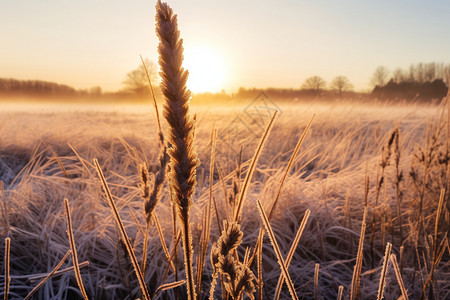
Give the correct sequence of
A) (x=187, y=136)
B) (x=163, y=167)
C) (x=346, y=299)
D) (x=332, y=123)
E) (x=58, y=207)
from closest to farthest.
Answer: (x=187, y=136)
(x=163, y=167)
(x=346, y=299)
(x=58, y=207)
(x=332, y=123)

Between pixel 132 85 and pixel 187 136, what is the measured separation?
152ft

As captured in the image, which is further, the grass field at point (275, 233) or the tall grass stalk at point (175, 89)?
the grass field at point (275, 233)

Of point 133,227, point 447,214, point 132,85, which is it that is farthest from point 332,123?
point 132,85

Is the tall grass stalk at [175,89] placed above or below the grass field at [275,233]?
above

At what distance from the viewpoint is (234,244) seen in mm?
577

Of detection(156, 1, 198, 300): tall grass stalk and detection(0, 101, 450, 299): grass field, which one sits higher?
detection(156, 1, 198, 300): tall grass stalk

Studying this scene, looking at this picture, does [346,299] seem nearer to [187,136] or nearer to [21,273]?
[187,136]

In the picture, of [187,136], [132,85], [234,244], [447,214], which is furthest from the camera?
[132,85]

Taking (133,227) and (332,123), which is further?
(332,123)

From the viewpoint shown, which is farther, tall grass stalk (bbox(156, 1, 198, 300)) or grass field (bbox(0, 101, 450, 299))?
grass field (bbox(0, 101, 450, 299))

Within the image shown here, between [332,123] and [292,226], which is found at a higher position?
[332,123]

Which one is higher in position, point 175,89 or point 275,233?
point 175,89

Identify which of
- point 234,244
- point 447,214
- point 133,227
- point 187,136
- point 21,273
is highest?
point 187,136

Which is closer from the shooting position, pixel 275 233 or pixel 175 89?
pixel 175 89
